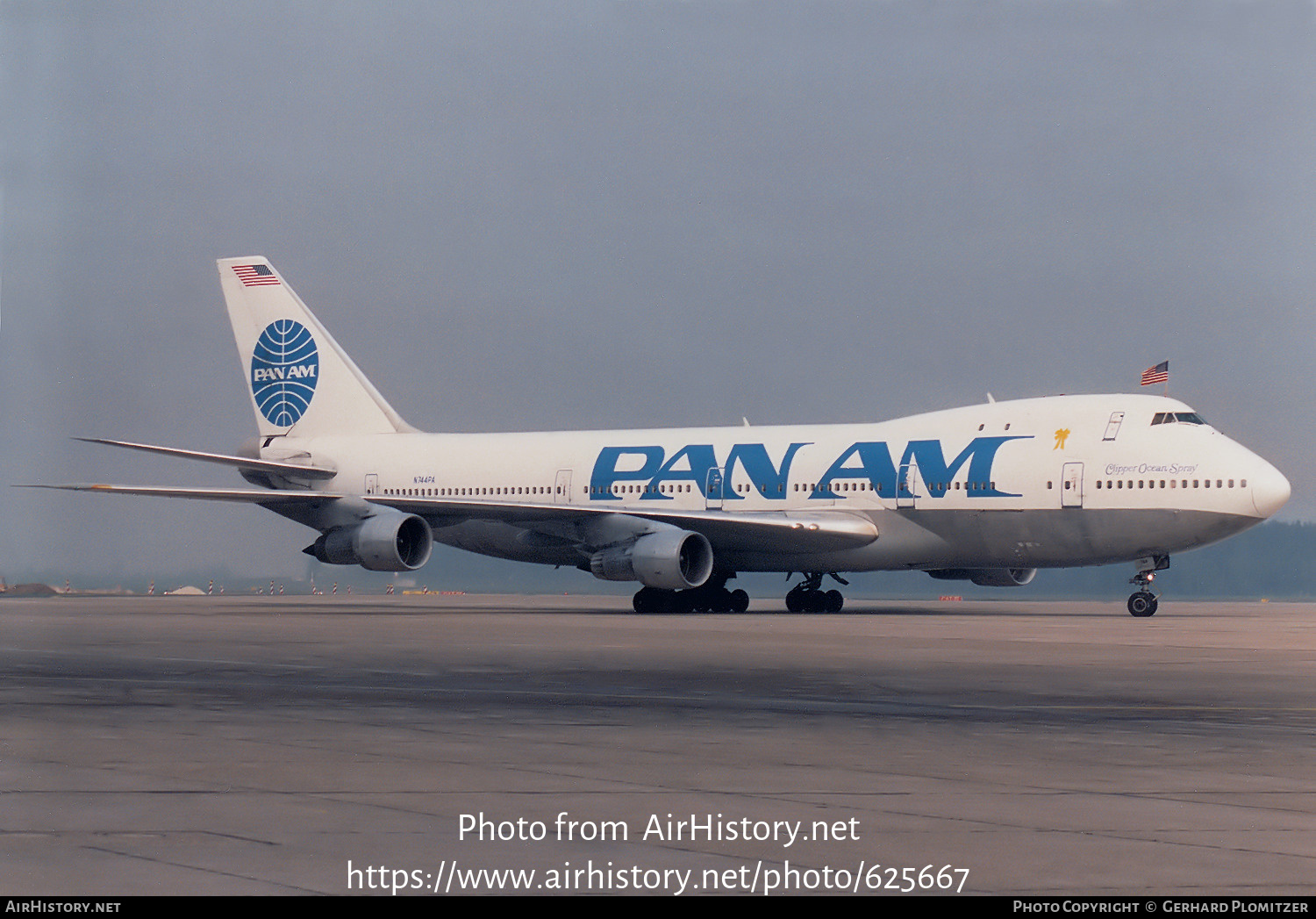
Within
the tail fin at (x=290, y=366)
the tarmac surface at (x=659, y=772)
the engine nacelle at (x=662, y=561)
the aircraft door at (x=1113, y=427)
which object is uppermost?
the tail fin at (x=290, y=366)

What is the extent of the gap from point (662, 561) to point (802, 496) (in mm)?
3818

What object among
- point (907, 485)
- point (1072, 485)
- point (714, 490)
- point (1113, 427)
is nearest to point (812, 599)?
point (714, 490)

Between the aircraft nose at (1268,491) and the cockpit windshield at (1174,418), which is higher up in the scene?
the cockpit windshield at (1174,418)

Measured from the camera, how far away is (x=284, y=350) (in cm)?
4888

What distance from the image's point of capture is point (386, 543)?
3884cm

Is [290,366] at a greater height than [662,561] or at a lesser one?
greater

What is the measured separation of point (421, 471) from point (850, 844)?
38.3m

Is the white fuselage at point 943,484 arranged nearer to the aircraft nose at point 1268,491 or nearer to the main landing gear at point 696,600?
the aircraft nose at point 1268,491

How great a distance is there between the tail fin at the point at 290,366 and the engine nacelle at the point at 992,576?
15.9 m

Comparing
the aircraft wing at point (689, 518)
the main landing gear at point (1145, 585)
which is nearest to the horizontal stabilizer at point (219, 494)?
the aircraft wing at point (689, 518)

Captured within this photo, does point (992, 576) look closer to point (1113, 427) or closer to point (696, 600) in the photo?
point (1113, 427)

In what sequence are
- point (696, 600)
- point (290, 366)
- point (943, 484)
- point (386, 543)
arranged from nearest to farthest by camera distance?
point (943, 484) < point (386, 543) < point (696, 600) < point (290, 366)

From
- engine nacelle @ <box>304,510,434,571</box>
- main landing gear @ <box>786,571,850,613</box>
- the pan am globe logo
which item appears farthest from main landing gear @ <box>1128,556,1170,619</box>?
the pan am globe logo

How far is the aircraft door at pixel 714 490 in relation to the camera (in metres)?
39.7
